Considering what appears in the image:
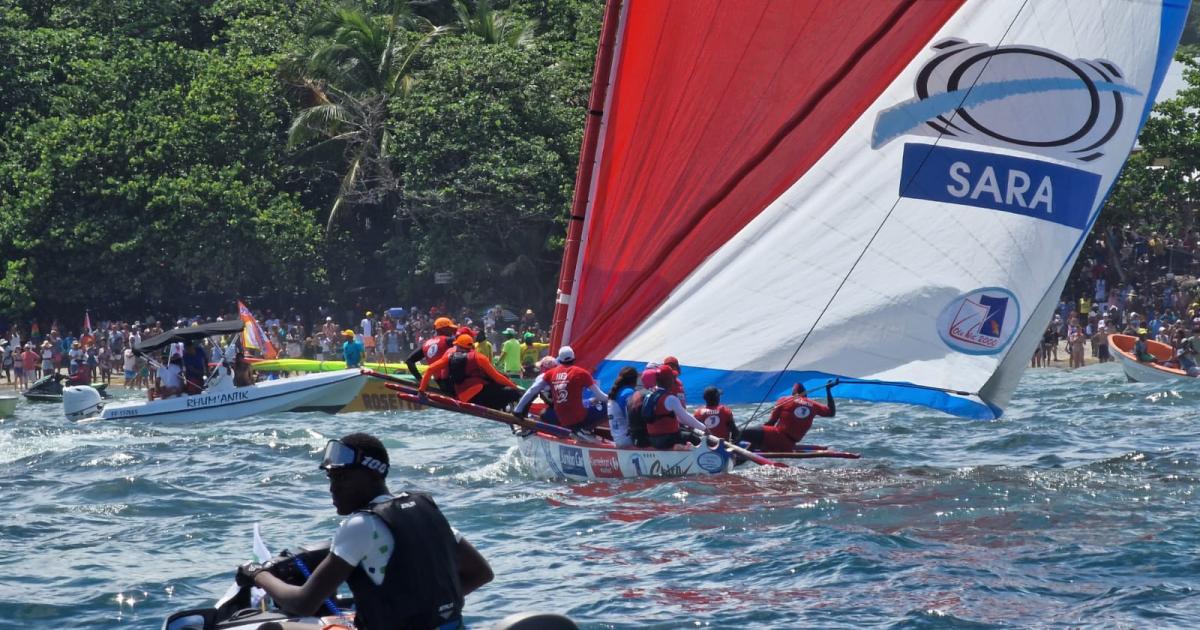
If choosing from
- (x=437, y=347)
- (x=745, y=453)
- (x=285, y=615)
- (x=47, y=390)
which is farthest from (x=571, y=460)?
(x=47, y=390)

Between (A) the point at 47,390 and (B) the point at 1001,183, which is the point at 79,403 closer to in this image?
(A) the point at 47,390

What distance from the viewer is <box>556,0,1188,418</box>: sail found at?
15055mm

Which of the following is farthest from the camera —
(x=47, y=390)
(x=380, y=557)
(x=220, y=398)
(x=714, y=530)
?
(x=47, y=390)

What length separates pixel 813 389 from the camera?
52.5ft

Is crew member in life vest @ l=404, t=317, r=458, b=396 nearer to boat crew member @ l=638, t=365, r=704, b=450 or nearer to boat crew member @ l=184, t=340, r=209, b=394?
boat crew member @ l=638, t=365, r=704, b=450

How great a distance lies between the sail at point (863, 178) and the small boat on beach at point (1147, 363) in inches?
722

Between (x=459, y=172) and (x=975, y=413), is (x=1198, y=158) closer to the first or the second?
(x=459, y=172)

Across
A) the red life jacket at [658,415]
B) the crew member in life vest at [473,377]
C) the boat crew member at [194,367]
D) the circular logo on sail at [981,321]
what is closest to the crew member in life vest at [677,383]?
the red life jacket at [658,415]

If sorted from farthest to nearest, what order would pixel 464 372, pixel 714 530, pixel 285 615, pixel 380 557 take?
pixel 464 372 → pixel 714 530 → pixel 285 615 → pixel 380 557

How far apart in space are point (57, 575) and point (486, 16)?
3339 centimetres

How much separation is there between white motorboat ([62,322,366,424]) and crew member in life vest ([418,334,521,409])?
7604 millimetres

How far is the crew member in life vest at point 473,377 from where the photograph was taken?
1830 cm

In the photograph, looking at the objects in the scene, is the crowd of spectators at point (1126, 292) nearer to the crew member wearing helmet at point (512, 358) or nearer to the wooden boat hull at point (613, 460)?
the crew member wearing helmet at point (512, 358)

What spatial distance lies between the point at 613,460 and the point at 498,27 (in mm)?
29813
